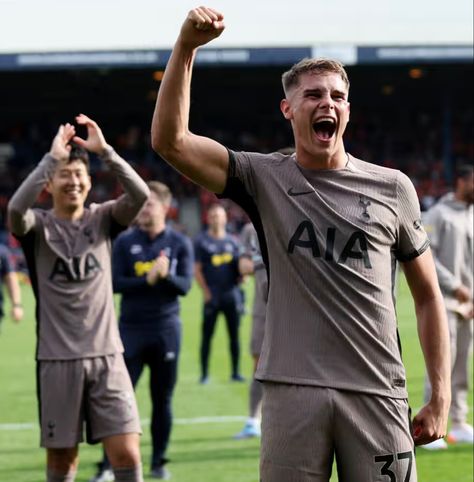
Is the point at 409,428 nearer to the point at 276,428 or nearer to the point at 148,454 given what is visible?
the point at 276,428

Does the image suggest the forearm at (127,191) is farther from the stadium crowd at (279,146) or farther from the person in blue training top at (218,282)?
the stadium crowd at (279,146)

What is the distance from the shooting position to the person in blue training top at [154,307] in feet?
25.2

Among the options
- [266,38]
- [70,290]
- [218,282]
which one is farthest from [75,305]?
[266,38]

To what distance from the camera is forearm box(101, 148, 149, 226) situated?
6262mm

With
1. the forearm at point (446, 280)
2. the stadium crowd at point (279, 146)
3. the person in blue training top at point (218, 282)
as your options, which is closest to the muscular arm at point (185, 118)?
the forearm at point (446, 280)

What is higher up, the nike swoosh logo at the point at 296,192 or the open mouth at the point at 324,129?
the open mouth at the point at 324,129

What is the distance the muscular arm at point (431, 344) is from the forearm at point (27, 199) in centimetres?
290

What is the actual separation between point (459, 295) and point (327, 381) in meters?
5.05

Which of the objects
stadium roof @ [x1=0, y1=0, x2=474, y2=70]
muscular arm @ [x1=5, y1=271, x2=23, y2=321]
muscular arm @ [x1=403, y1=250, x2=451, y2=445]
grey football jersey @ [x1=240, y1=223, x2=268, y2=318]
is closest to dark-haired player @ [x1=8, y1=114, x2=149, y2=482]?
grey football jersey @ [x1=240, y1=223, x2=268, y2=318]

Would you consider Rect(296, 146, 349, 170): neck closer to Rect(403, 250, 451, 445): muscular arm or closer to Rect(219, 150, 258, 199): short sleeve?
Rect(219, 150, 258, 199): short sleeve

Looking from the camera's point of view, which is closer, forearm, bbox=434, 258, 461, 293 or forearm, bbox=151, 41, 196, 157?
forearm, bbox=151, 41, 196, 157

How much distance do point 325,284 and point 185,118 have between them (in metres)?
0.73

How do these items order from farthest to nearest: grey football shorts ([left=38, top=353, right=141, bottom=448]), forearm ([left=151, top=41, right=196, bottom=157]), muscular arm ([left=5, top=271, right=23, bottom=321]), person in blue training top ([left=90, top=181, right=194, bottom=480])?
muscular arm ([left=5, top=271, right=23, bottom=321]) < person in blue training top ([left=90, top=181, right=194, bottom=480]) < grey football shorts ([left=38, top=353, right=141, bottom=448]) < forearm ([left=151, top=41, right=196, bottom=157])

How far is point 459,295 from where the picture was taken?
848 centimetres
